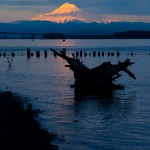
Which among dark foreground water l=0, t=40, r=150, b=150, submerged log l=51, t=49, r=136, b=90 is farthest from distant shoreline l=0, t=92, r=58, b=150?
submerged log l=51, t=49, r=136, b=90

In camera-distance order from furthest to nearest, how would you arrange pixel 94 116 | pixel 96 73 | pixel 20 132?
1. pixel 96 73
2. pixel 94 116
3. pixel 20 132

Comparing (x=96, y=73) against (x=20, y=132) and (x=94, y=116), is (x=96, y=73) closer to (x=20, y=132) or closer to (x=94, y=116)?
(x=94, y=116)

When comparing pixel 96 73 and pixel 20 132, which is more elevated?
pixel 96 73

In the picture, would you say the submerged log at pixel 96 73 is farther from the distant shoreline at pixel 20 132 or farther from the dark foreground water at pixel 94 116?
the distant shoreline at pixel 20 132

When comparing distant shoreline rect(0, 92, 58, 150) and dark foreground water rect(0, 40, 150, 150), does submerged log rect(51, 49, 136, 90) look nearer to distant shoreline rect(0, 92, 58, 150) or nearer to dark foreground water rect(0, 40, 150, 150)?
dark foreground water rect(0, 40, 150, 150)

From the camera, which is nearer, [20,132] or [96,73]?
[20,132]

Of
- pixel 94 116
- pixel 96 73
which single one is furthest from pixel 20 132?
pixel 96 73

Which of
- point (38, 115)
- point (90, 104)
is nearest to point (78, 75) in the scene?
point (90, 104)

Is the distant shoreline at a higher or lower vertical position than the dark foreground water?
higher

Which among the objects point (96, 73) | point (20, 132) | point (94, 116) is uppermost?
point (96, 73)

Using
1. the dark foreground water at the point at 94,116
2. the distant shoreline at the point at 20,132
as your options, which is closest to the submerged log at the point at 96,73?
the dark foreground water at the point at 94,116

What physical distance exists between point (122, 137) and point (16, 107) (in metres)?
7.22

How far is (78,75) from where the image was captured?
40094mm

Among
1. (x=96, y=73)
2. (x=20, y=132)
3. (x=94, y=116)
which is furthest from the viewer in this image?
(x=96, y=73)
